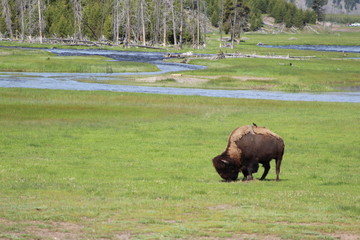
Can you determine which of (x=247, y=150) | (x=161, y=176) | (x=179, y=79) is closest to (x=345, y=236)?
(x=247, y=150)

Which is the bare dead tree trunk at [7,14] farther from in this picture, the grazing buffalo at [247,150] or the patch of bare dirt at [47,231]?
the patch of bare dirt at [47,231]

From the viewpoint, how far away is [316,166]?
76.3 ft

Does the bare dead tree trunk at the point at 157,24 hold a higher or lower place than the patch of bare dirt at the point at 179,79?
higher

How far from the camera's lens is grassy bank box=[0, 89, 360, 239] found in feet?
40.3

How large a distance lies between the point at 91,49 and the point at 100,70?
56294 mm

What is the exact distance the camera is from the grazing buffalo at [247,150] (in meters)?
18.2

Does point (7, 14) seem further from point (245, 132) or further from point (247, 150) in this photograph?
point (247, 150)

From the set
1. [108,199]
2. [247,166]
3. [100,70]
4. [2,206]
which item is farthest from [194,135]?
[100,70]

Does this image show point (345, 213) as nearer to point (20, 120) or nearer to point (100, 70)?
point (20, 120)

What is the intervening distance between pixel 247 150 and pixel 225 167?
2.93 ft

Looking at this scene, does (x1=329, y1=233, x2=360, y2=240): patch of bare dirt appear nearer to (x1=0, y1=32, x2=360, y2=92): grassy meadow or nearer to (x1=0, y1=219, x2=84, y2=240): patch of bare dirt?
(x1=0, y1=219, x2=84, y2=240): patch of bare dirt

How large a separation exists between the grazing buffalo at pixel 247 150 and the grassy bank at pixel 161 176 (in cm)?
62

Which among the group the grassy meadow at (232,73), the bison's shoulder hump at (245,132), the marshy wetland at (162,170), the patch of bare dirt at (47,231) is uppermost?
the bison's shoulder hump at (245,132)

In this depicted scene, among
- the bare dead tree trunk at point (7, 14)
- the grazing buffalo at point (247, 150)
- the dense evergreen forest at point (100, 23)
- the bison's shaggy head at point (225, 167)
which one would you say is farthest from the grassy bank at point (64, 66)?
the bare dead tree trunk at point (7, 14)
